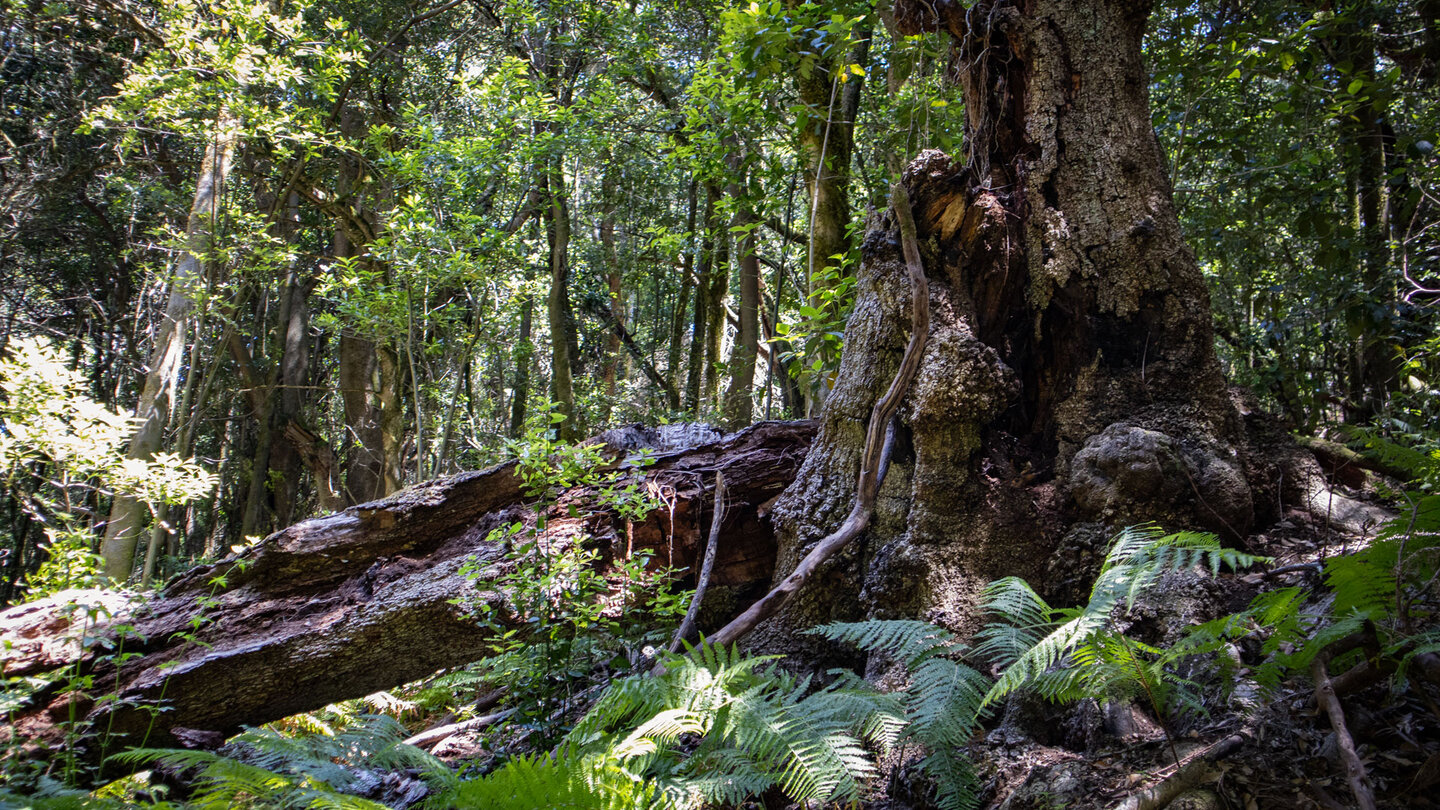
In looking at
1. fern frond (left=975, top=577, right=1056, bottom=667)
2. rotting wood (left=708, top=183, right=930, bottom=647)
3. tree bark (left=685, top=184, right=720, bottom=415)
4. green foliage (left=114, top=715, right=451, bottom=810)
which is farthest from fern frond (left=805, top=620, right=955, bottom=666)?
tree bark (left=685, top=184, right=720, bottom=415)

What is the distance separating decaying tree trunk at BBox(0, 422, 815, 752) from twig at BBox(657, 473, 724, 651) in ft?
0.36

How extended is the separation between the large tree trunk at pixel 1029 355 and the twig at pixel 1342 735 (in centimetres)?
92

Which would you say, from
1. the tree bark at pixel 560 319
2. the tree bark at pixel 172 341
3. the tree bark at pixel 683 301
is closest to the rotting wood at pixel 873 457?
the tree bark at pixel 172 341

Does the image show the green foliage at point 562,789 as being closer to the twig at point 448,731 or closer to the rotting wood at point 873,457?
the rotting wood at point 873,457

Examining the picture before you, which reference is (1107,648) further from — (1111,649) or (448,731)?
(448,731)

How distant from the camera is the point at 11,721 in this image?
123 inches

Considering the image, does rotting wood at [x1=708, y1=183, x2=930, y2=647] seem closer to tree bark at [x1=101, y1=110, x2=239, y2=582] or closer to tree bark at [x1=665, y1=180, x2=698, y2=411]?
tree bark at [x1=101, y1=110, x2=239, y2=582]

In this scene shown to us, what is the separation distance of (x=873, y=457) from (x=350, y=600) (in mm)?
2514

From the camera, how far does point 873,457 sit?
3031 mm

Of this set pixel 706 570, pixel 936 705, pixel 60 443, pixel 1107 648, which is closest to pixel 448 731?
pixel 706 570

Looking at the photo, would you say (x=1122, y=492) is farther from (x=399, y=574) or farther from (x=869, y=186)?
(x=869, y=186)

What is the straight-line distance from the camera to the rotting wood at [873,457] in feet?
9.77

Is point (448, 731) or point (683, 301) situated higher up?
point (683, 301)

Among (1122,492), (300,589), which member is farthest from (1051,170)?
(300,589)
